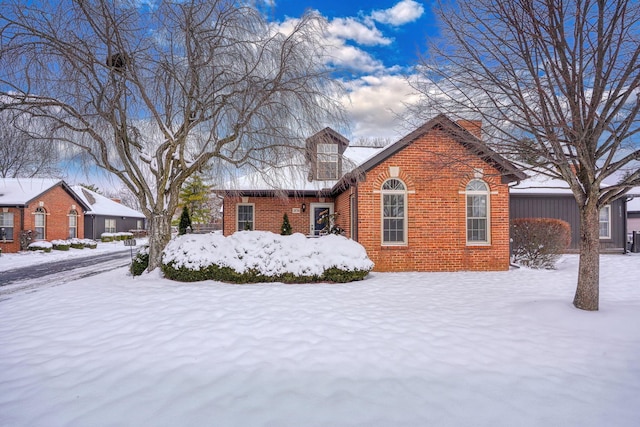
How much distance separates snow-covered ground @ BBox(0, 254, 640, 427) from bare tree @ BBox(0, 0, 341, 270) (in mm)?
4184

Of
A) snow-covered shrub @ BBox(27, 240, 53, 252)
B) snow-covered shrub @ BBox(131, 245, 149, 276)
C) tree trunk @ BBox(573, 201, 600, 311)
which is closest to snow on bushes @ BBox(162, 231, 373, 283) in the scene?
snow-covered shrub @ BBox(131, 245, 149, 276)

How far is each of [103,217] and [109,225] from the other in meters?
1.32

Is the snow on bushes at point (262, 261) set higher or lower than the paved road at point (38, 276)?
higher

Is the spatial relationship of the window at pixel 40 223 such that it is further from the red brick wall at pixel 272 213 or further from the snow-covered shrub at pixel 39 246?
the red brick wall at pixel 272 213

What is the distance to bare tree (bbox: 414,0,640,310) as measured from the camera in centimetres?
447

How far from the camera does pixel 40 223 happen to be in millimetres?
19844

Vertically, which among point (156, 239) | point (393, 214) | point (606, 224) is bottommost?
point (156, 239)

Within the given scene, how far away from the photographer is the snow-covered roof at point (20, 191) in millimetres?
18188

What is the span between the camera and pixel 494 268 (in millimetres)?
9688

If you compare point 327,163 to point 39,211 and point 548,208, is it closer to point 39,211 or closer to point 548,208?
point 548,208

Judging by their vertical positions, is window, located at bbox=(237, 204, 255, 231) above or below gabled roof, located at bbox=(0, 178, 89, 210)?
below

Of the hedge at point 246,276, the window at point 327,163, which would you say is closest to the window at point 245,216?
the window at point 327,163

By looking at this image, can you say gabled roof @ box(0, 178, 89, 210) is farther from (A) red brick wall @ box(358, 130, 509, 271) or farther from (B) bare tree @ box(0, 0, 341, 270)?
(A) red brick wall @ box(358, 130, 509, 271)

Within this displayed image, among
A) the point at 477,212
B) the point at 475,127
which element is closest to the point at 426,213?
the point at 477,212
